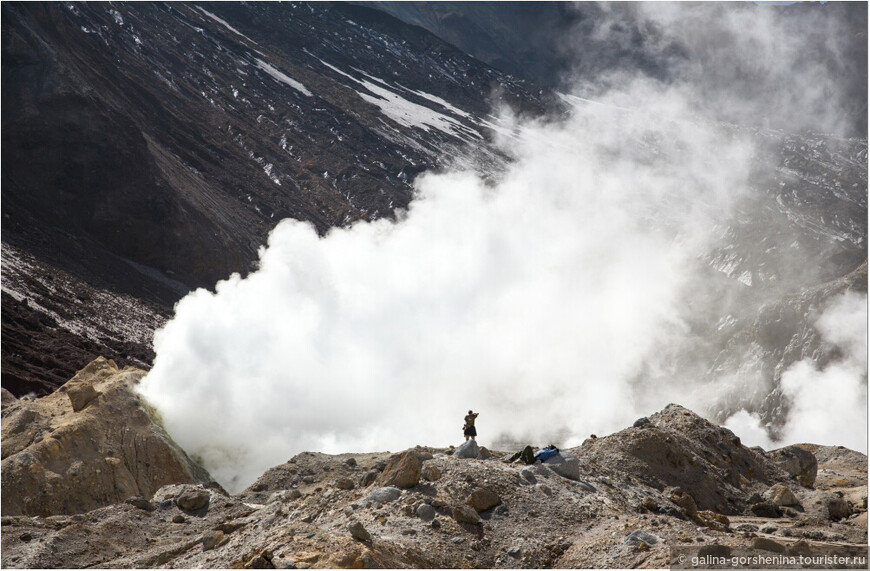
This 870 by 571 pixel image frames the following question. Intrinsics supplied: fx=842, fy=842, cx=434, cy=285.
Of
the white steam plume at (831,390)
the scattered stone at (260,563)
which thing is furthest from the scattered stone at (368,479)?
the white steam plume at (831,390)

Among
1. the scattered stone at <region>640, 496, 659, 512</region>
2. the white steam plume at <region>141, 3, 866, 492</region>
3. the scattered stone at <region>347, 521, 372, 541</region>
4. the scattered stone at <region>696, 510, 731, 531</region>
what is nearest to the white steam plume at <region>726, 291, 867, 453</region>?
the white steam plume at <region>141, 3, 866, 492</region>

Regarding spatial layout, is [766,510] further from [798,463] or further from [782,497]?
[798,463]

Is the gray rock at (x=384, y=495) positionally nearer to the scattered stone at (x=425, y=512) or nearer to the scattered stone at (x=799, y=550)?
the scattered stone at (x=425, y=512)

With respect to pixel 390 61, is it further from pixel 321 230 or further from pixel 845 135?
pixel 845 135

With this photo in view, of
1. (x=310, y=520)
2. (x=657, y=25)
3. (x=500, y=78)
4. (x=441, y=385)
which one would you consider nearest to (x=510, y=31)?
(x=657, y=25)

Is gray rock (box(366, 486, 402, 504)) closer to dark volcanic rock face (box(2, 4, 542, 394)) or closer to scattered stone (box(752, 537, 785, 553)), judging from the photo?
scattered stone (box(752, 537, 785, 553))

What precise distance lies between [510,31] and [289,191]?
325 feet

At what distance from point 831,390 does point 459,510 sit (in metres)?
36.9

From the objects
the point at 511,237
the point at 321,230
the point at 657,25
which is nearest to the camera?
the point at 511,237

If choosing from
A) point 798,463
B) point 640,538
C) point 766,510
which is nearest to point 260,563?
point 640,538

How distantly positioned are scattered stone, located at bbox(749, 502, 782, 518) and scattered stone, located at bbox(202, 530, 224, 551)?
9.40 meters

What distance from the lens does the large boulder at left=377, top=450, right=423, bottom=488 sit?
11977 millimetres

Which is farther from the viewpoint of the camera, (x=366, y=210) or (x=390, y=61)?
(x=390, y=61)

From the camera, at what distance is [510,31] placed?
15075cm
